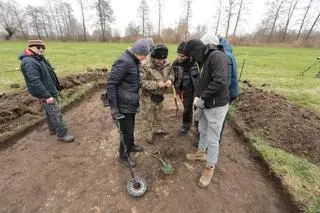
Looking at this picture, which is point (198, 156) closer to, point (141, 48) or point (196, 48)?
point (196, 48)

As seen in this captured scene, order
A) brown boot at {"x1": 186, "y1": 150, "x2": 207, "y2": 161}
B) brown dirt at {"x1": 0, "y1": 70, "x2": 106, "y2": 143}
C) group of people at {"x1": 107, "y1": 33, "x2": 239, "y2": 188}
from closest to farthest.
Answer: group of people at {"x1": 107, "y1": 33, "x2": 239, "y2": 188} → brown boot at {"x1": 186, "y1": 150, "x2": 207, "y2": 161} → brown dirt at {"x1": 0, "y1": 70, "x2": 106, "y2": 143}

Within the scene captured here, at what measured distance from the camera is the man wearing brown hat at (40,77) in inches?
130

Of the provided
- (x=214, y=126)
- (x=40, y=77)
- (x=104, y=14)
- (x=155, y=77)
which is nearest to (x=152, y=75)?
(x=155, y=77)

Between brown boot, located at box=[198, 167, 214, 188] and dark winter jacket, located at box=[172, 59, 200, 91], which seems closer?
brown boot, located at box=[198, 167, 214, 188]

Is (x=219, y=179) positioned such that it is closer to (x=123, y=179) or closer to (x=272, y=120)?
(x=123, y=179)

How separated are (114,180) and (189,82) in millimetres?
2190

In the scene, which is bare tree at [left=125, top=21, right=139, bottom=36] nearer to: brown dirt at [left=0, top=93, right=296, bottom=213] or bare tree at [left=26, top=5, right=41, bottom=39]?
bare tree at [left=26, top=5, right=41, bottom=39]

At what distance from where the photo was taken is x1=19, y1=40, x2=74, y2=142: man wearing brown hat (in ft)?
10.8

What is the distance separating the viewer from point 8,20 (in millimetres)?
48781

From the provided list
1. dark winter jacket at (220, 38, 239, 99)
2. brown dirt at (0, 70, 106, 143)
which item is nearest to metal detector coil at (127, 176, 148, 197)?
dark winter jacket at (220, 38, 239, 99)

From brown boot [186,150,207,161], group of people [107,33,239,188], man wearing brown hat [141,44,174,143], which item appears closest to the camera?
group of people [107,33,239,188]

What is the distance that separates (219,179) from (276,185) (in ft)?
2.85

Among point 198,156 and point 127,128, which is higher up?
point 127,128

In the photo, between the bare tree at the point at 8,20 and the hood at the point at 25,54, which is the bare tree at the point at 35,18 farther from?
the hood at the point at 25,54
